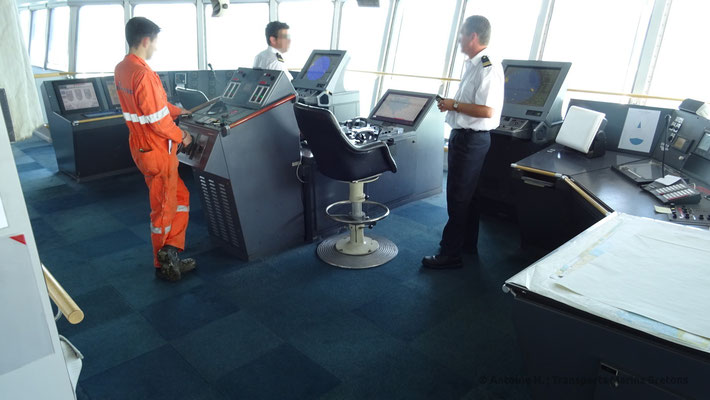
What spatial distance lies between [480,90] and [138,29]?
2031mm

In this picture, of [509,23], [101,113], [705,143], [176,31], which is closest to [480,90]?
[705,143]

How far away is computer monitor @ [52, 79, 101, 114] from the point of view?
487 cm

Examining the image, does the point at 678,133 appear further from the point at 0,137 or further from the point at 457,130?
the point at 0,137

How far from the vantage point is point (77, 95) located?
496 cm

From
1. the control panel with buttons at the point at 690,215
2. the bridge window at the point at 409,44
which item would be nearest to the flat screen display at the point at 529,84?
the control panel with buttons at the point at 690,215

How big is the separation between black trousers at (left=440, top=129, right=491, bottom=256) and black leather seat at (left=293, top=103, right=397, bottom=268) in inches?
15.5

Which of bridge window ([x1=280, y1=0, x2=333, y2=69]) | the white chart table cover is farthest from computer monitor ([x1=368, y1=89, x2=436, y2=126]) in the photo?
bridge window ([x1=280, y1=0, x2=333, y2=69])

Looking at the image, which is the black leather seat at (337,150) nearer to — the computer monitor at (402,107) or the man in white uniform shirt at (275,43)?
the computer monitor at (402,107)

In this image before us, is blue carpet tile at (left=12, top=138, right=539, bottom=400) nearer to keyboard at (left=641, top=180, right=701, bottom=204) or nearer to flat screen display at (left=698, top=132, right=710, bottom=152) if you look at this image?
keyboard at (left=641, top=180, right=701, bottom=204)

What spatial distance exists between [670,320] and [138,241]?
11.6 ft

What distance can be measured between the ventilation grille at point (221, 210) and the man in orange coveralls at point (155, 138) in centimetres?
22

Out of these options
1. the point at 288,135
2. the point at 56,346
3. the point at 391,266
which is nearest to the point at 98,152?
the point at 288,135

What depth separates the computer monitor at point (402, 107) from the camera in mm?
3617

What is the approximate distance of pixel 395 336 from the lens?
8.00 feet
